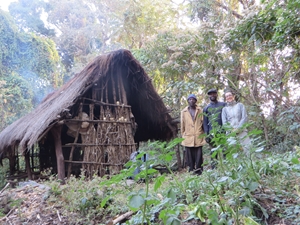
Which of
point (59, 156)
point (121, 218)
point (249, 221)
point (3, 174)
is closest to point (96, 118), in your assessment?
point (59, 156)

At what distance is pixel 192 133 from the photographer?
4.87m

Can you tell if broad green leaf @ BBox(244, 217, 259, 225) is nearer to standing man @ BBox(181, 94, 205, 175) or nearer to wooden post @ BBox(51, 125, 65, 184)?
standing man @ BBox(181, 94, 205, 175)

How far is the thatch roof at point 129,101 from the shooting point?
5.87 metres

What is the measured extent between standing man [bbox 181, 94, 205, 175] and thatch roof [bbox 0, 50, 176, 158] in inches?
96.2

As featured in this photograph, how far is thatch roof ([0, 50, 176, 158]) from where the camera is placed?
5.87 meters

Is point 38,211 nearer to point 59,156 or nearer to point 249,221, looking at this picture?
point 249,221

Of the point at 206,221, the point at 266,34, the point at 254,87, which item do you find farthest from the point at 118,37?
the point at 206,221

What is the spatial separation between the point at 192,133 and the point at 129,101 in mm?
3926

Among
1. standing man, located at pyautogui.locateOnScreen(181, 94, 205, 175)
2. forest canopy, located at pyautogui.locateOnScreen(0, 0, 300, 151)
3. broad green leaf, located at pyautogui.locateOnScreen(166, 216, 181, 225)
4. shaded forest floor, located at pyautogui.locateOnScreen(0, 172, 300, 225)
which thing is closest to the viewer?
broad green leaf, located at pyautogui.locateOnScreen(166, 216, 181, 225)

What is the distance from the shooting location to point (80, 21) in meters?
19.4

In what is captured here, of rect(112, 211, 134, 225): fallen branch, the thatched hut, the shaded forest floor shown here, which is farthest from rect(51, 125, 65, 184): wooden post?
rect(112, 211, 134, 225): fallen branch

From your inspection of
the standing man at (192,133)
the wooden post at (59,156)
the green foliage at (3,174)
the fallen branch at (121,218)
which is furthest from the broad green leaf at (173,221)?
the green foliage at (3,174)

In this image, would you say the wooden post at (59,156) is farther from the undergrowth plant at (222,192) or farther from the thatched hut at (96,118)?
the undergrowth plant at (222,192)

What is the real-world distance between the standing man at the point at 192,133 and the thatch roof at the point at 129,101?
244 centimetres
